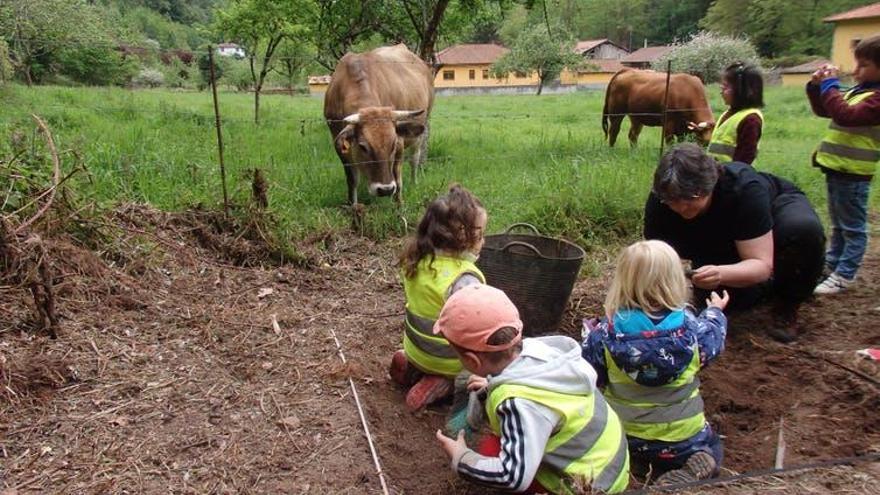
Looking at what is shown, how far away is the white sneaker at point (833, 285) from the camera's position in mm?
4344

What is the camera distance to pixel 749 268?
321 cm

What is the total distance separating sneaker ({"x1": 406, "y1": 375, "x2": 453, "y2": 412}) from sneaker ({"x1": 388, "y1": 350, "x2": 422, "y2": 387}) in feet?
0.44

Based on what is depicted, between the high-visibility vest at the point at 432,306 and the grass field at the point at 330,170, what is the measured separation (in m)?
2.25

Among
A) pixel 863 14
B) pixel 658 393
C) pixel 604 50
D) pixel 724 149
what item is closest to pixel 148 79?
pixel 724 149

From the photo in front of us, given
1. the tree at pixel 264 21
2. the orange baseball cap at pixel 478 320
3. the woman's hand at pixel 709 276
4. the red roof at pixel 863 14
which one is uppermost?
the red roof at pixel 863 14

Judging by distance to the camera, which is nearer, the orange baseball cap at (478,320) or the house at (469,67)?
the orange baseball cap at (478,320)

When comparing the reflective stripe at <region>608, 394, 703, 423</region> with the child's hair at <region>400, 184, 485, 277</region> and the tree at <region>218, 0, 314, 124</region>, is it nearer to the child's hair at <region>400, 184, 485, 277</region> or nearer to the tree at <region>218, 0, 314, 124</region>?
the child's hair at <region>400, 184, 485, 277</region>

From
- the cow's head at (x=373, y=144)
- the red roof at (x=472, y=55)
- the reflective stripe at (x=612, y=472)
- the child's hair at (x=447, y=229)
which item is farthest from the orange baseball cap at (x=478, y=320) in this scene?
the red roof at (x=472, y=55)

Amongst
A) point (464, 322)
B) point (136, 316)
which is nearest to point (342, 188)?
point (136, 316)

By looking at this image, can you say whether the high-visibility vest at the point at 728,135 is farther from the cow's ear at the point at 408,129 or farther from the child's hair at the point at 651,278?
the cow's ear at the point at 408,129

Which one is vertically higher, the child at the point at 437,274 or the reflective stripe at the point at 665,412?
the child at the point at 437,274

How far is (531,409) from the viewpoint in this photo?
6.51ft

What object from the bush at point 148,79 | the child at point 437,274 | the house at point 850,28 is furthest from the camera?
the house at point 850,28

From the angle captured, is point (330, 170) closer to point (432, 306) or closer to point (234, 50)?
point (432, 306)
